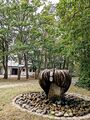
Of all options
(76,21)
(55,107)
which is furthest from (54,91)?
(76,21)

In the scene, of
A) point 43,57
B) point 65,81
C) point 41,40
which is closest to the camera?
point 65,81

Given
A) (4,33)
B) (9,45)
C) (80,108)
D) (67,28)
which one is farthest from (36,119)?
(9,45)

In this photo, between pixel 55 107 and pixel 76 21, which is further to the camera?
pixel 55 107

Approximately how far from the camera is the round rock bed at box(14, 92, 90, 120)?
7.99m

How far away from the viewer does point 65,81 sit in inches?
380

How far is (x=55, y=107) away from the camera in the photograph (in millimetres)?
8812

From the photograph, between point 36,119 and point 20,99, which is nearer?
point 36,119

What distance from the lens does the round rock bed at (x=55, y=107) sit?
314 inches

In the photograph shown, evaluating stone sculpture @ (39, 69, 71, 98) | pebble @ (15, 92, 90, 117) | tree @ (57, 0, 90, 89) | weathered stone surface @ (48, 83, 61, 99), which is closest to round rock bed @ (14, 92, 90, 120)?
pebble @ (15, 92, 90, 117)

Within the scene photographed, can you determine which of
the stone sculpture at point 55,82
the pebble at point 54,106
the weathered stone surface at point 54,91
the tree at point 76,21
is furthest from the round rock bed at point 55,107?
the tree at point 76,21

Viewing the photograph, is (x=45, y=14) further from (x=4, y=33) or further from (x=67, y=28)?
(x=67, y=28)

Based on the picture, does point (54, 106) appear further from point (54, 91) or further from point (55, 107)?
point (54, 91)

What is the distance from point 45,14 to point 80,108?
54.5 feet

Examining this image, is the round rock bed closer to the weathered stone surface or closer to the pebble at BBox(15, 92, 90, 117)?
the pebble at BBox(15, 92, 90, 117)
